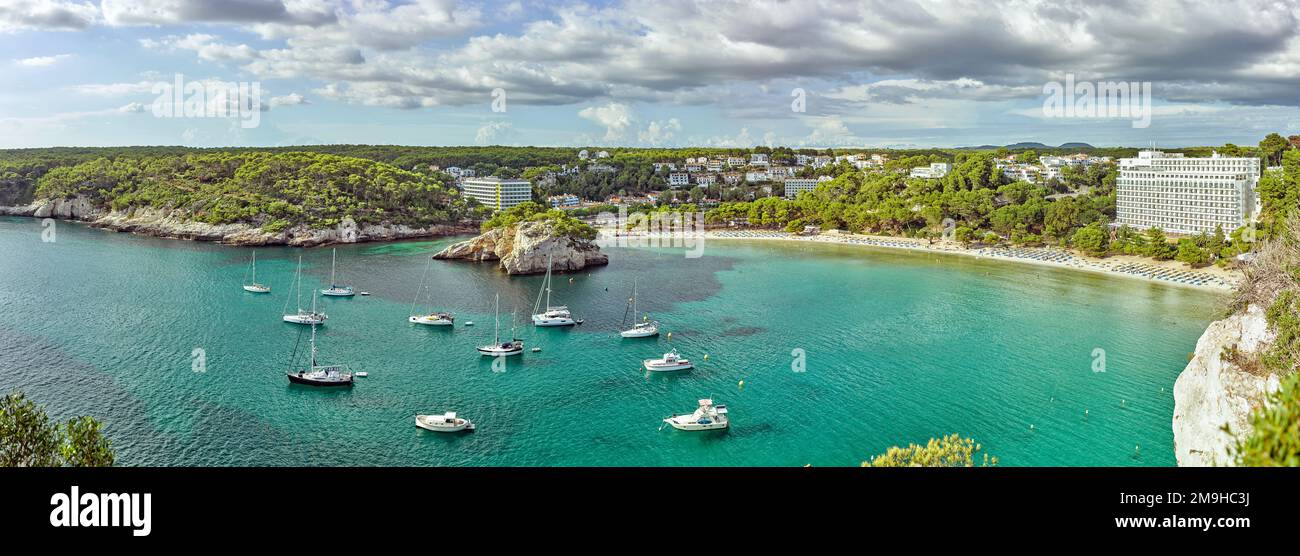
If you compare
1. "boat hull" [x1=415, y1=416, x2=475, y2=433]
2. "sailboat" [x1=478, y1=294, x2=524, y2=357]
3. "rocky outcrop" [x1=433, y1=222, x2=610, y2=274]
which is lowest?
"boat hull" [x1=415, y1=416, x2=475, y2=433]

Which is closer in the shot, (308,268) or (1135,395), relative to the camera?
(1135,395)

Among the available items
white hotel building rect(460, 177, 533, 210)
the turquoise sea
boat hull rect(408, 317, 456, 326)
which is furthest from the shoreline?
boat hull rect(408, 317, 456, 326)

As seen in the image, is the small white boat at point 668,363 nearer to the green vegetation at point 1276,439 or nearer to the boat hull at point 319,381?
the boat hull at point 319,381

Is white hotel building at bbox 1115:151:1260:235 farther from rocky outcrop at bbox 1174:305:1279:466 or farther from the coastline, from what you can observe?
rocky outcrop at bbox 1174:305:1279:466

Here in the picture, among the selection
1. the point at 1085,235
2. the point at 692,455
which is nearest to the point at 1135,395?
the point at 692,455

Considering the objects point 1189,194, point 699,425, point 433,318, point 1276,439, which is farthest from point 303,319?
point 1189,194

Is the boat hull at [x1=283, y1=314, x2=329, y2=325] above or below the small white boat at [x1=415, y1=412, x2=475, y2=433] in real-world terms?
above
